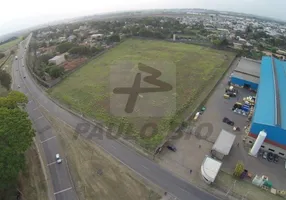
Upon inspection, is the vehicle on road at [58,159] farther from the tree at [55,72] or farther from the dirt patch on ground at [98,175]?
the tree at [55,72]

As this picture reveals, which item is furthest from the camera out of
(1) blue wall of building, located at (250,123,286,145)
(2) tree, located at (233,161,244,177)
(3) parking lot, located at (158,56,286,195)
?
(1) blue wall of building, located at (250,123,286,145)

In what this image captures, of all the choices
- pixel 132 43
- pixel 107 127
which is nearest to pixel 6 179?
pixel 107 127

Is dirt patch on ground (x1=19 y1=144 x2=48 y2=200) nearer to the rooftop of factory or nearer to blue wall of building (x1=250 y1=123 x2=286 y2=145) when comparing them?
blue wall of building (x1=250 y1=123 x2=286 y2=145)

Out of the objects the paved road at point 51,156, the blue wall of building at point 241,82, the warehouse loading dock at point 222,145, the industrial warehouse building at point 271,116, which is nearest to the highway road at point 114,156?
the paved road at point 51,156

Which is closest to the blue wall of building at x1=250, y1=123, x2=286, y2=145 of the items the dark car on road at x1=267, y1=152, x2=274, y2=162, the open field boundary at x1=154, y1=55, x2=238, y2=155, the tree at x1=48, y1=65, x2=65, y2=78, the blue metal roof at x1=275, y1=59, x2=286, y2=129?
the blue metal roof at x1=275, y1=59, x2=286, y2=129

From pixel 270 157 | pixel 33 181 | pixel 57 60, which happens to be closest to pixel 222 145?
pixel 270 157

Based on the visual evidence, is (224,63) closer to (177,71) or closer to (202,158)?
(177,71)

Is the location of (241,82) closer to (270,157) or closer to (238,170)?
(270,157)
